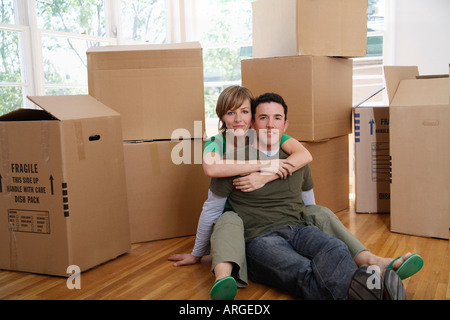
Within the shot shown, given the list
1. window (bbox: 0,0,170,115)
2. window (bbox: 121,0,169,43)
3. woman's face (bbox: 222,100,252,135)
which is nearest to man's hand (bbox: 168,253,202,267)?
woman's face (bbox: 222,100,252,135)

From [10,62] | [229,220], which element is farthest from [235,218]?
[10,62]

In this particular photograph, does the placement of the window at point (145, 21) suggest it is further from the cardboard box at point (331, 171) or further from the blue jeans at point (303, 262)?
the blue jeans at point (303, 262)

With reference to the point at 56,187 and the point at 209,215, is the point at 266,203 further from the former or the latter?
the point at 56,187

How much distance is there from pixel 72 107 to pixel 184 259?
0.70 meters

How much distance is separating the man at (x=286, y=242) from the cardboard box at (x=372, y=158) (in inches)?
30.1

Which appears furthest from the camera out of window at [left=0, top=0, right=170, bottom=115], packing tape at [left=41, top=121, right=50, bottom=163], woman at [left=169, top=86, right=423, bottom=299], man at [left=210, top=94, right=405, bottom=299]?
window at [left=0, top=0, right=170, bottom=115]

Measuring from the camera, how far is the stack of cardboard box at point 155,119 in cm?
186

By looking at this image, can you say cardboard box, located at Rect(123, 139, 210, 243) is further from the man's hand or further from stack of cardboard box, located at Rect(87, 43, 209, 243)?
the man's hand

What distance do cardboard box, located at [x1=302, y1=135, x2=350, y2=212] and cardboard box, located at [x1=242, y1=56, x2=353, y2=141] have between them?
82 mm

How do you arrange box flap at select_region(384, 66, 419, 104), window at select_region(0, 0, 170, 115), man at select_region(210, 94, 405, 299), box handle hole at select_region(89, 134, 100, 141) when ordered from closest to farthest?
man at select_region(210, 94, 405, 299) < box handle hole at select_region(89, 134, 100, 141) < box flap at select_region(384, 66, 419, 104) < window at select_region(0, 0, 170, 115)

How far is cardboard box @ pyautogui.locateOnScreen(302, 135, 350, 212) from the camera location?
2238 mm

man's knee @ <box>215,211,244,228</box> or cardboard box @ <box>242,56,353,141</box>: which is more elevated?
cardboard box @ <box>242,56,353,141</box>

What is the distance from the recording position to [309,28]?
6.81ft
